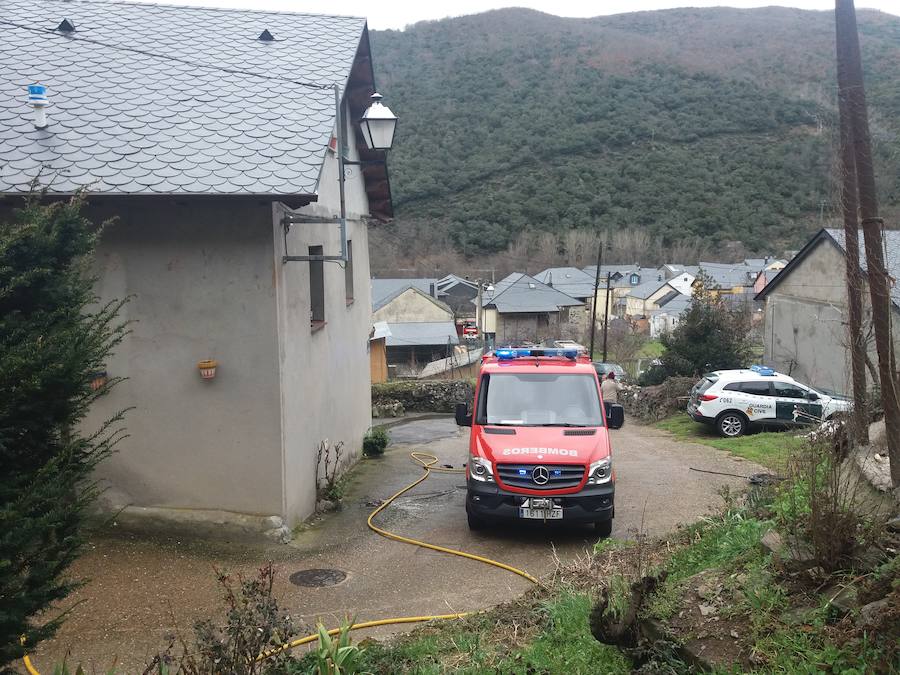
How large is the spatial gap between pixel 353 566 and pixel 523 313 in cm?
5006

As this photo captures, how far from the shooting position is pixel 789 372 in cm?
2944

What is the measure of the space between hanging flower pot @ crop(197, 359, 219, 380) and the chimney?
3343 mm

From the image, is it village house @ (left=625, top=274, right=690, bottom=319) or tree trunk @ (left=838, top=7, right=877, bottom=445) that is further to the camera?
village house @ (left=625, top=274, right=690, bottom=319)

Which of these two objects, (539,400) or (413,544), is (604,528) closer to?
(539,400)

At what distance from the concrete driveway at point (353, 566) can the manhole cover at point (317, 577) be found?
4.0 inches

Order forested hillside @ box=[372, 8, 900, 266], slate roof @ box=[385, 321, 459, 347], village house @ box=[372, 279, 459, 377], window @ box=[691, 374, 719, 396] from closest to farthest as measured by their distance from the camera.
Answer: window @ box=[691, 374, 719, 396]
slate roof @ box=[385, 321, 459, 347]
village house @ box=[372, 279, 459, 377]
forested hillside @ box=[372, 8, 900, 266]

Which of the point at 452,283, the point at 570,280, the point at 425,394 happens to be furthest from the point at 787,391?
the point at 570,280

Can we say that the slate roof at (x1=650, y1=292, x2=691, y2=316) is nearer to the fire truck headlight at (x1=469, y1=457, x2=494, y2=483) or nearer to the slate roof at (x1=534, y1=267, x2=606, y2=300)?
the slate roof at (x1=534, y1=267, x2=606, y2=300)

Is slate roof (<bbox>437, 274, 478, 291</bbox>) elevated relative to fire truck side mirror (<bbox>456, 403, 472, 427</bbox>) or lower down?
lower down

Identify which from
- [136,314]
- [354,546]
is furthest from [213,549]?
[136,314]

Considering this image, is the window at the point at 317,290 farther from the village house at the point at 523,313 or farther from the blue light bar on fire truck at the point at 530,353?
the village house at the point at 523,313

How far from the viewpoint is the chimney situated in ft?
28.7

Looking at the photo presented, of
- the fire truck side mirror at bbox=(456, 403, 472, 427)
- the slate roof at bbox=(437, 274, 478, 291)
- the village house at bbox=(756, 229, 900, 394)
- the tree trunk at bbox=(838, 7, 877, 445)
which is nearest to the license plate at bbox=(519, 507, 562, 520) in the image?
the fire truck side mirror at bbox=(456, 403, 472, 427)

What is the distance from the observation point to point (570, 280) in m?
72.6
